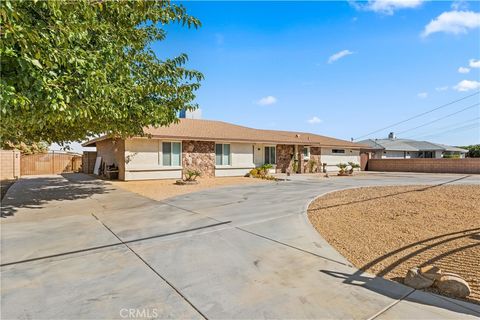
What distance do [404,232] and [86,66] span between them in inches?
278

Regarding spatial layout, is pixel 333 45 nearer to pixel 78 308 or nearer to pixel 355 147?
pixel 78 308

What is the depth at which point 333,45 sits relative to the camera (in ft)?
42.8

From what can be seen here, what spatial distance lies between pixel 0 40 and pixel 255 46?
9849 millimetres

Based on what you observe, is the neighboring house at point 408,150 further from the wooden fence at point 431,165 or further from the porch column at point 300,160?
the porch column at point 300,160

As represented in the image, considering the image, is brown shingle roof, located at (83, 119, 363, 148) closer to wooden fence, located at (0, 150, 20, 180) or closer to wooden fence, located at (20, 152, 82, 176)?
wooden fence, located at (0, 150, 20, 180)

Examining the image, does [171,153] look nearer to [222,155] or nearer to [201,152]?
[201,152]

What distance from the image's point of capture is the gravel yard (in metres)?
4.10

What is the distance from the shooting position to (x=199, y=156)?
18781 mm

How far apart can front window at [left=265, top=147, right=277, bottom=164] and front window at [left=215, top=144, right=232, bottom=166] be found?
3.68 m

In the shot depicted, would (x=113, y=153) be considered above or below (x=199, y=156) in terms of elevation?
above

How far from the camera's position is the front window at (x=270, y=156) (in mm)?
22359

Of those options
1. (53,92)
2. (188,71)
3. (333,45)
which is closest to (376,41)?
(333,45)

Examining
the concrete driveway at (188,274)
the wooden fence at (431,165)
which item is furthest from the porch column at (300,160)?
the concrete driveway at (188,274)

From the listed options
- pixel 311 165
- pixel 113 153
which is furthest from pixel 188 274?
pixel 311 165
